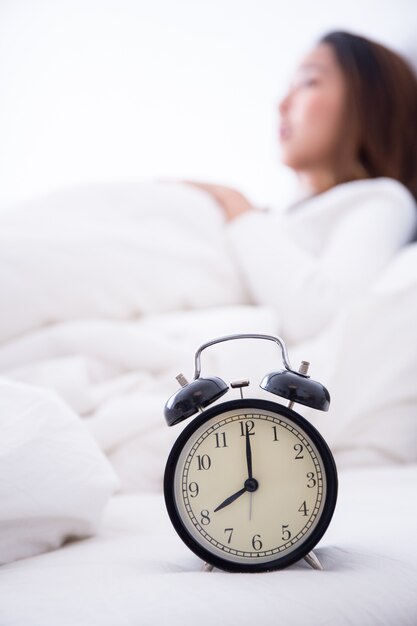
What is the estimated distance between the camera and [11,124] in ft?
8.14

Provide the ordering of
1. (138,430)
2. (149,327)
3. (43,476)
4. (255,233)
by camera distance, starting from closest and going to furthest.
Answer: (43,476)
(138,430)
(149,327)
(255,233)

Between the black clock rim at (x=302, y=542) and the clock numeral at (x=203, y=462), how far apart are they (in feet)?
0.08

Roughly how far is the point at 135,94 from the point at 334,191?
106 centimetres

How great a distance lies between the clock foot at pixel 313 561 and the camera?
0.56 meters

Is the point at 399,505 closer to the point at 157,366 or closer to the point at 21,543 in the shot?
the point at 21,543

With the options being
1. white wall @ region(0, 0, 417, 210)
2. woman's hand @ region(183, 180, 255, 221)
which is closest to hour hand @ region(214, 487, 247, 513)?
woman's hand @ region(183, 180, 255, 221)

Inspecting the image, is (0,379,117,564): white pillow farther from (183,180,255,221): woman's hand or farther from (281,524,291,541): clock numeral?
(183,180,255,221): woman's hand

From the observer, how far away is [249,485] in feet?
1.95

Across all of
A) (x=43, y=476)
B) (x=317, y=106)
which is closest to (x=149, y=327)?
(x=43, y=476)

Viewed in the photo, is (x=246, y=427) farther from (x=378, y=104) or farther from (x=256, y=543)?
(x=378, y=104)

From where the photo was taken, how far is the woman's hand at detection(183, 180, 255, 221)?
1.82 meters

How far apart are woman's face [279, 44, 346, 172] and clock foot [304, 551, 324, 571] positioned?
5.83 feet

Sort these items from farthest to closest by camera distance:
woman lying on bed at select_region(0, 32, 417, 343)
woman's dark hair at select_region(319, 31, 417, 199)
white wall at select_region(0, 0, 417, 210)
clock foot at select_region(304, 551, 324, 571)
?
white wall at select_region(0, 0, 417, 210), woman's dark hair at select_region(319, 31, 417, 199), woman lying on bed at select_region(0, 32, 417, 343), clock foot at select_region(304, 551, 324, 571)

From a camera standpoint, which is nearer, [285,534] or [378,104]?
[285,534]
